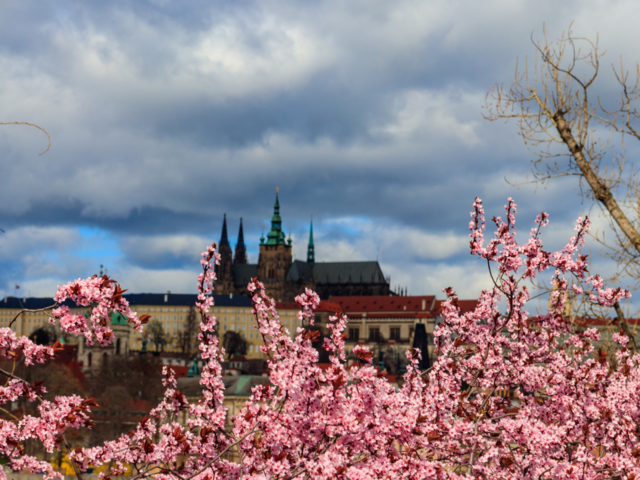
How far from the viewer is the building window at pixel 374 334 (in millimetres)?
170000

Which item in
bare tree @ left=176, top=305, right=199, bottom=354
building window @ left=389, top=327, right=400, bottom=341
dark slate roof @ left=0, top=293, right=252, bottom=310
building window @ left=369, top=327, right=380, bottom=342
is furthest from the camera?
dark slate roof @ left=0, top=293, right=252, bottom=310

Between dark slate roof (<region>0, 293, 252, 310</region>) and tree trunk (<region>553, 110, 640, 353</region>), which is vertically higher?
dark slate roof (<region>0, 293, 252, 310</region>)

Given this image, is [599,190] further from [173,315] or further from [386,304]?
[173,315]

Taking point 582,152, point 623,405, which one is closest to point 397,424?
point 623,405

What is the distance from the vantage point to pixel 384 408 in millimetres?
6961

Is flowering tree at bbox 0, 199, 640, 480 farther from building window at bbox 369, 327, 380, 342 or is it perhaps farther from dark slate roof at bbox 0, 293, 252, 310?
dark slate roof at bbox 0, 293, 252, 310

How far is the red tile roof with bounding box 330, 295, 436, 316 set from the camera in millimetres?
171750

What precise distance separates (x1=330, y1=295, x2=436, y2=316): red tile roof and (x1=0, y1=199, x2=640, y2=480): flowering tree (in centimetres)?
15952

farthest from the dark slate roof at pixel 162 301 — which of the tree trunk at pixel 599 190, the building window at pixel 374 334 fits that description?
the tree trunk at pixel 599 190

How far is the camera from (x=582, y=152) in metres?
12.5

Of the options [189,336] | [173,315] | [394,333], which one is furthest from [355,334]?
[173,315]

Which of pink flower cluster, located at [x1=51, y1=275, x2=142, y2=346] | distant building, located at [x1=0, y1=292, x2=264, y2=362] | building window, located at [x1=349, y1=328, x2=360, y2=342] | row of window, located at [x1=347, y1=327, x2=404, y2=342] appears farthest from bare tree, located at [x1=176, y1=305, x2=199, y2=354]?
pink flower cluster, located at [x1=51, y1=275, x2=142, y2=346]

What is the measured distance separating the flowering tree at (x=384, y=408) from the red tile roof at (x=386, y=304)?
523 feet

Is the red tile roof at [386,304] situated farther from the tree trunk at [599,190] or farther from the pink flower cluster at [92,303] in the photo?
the pink flower cluster at [92,303]
